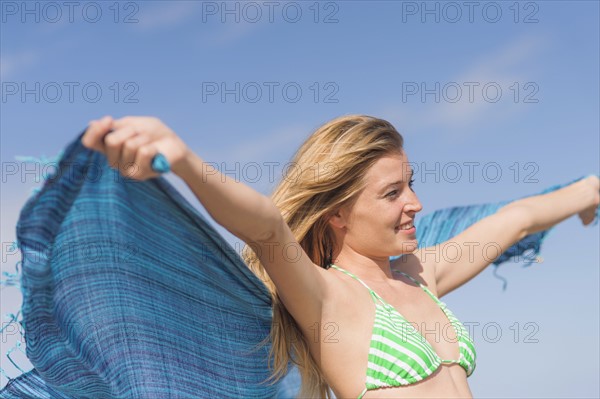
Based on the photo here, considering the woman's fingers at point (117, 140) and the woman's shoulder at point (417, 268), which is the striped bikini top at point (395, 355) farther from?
the woman's fingers at point (117, 140)

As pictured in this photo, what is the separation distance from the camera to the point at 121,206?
2189 millimetres

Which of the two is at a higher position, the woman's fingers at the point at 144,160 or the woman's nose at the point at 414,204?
the woman's fingers at the point at 144,160

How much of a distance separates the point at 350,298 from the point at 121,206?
2.81 feet

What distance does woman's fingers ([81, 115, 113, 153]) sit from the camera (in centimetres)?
177

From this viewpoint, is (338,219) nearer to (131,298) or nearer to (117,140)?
(131,298)

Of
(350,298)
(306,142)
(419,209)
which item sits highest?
(306,142)

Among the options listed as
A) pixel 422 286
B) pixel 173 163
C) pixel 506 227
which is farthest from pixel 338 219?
pixel 173 163

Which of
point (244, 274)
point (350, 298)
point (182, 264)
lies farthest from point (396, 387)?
point (182, 264)

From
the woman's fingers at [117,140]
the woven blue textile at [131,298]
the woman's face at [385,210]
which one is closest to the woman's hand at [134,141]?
the woman's fingers at [117,140]

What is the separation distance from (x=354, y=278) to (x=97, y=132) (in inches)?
49.4

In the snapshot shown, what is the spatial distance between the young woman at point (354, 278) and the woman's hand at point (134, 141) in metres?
0.45

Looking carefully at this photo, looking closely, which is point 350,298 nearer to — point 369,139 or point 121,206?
point 369,139

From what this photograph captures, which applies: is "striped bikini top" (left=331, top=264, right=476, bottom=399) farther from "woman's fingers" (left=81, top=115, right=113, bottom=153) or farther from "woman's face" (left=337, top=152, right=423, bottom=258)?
Result: "woman's fingers" (left=81, top=115, right=113, bottom=153)

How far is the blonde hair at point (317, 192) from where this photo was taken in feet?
8.84
